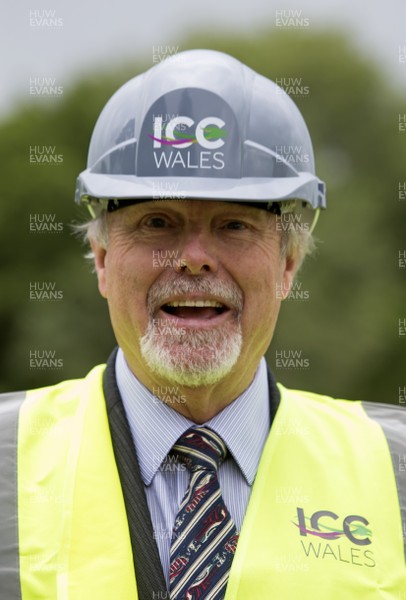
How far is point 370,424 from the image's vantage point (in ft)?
11.4

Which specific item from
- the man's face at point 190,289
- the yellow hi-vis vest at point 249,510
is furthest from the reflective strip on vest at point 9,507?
the man's face at point 190,289

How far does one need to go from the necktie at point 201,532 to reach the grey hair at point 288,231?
2.38 ft

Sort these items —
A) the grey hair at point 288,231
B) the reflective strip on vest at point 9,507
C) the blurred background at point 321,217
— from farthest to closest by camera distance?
1. the blurred background at point 321,217
2. the grey hair at point 288,231
3. the reflective strip on vest at point 9,507

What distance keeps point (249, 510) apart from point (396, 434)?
0.63m

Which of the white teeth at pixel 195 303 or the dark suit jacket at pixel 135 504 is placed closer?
the dark suit jacket at pixel 135 504

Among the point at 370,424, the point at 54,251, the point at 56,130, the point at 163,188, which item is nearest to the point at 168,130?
the point at 163,188

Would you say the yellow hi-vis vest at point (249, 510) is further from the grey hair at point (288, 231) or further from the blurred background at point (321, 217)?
the blurred background at point (321, 217)

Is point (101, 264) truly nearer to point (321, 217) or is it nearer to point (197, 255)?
point (197, 255)

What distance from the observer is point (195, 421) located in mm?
3283

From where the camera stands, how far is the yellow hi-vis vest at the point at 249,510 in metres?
2.88

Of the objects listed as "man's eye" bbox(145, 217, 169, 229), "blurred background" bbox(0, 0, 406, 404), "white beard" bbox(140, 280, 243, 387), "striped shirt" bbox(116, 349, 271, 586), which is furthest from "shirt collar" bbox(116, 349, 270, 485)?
"blurred background" bbox(0, 0, 406, 404)

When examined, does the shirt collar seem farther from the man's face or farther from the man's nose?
the man's nose

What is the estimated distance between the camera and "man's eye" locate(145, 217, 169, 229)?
10.7ft

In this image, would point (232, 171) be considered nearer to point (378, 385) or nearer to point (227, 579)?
point (227, 579)
